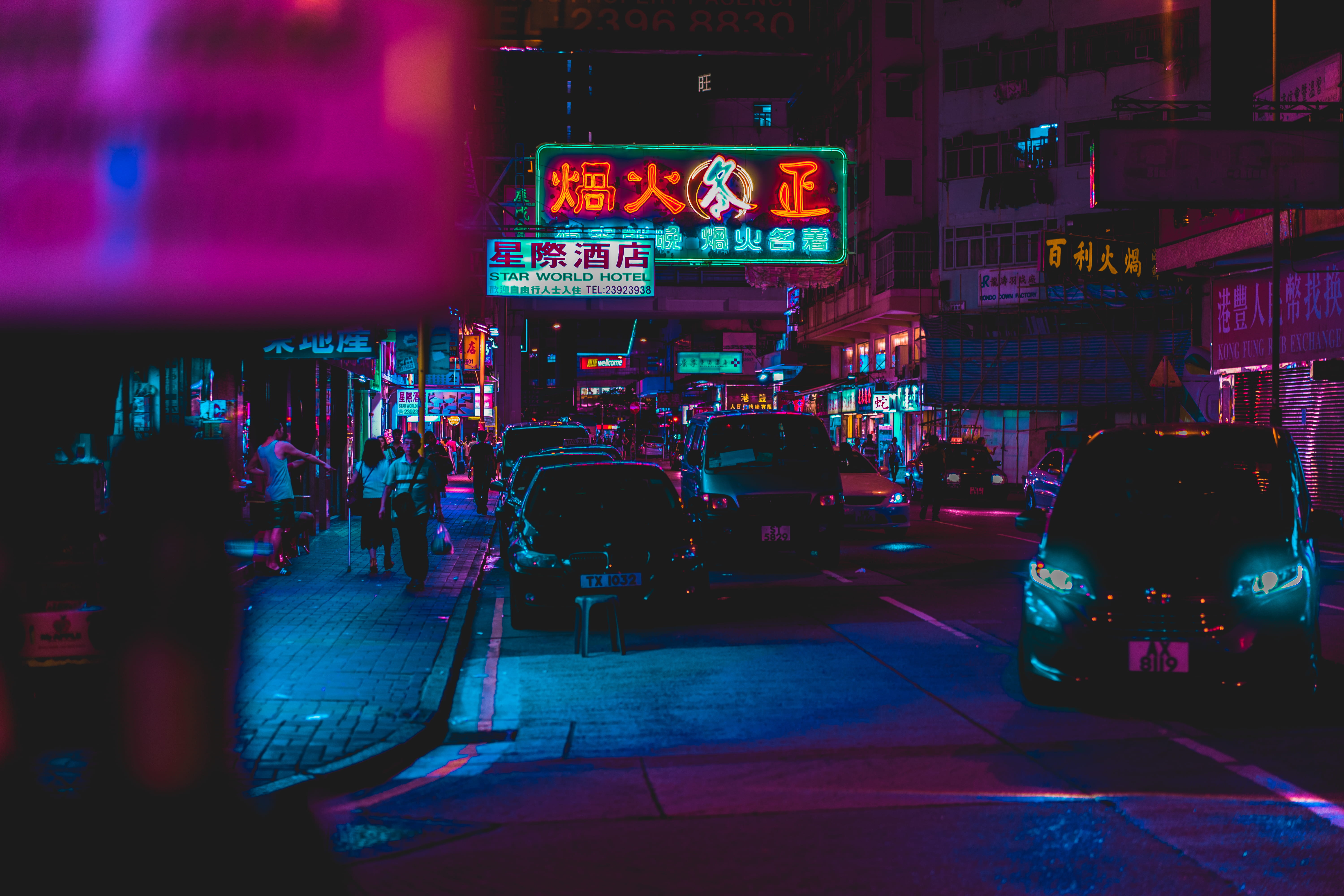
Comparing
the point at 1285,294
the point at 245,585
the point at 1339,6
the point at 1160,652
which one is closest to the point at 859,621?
the point at 1160,652

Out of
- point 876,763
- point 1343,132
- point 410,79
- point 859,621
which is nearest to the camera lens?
point 410,79

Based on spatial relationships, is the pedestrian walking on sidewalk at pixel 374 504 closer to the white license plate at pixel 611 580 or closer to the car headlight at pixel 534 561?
the car headlight at pixel 534 561

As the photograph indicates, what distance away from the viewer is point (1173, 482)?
905 centimetres

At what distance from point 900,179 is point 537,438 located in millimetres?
24652

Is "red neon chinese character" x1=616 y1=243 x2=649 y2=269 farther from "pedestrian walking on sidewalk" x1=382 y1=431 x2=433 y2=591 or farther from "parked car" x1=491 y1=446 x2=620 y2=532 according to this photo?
"pedestrian walking on sidewalk" x1=382 y1=431 x2=433 y2=591

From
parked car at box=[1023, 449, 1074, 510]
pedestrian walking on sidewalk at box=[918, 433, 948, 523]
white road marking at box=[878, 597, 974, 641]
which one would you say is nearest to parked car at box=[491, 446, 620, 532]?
white road marking at box=[878, 597, 974, 641]

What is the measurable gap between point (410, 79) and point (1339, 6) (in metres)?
30.3

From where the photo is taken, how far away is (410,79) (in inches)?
101

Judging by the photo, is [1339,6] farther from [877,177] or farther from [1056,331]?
[877,177]

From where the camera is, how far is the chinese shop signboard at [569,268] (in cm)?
2256

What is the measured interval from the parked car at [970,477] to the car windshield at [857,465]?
33.1ft

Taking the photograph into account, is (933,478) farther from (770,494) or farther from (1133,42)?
(1133,42)

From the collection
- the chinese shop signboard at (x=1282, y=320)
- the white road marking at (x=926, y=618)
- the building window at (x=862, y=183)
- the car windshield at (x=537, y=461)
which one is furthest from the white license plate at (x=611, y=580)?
the building window at (x=862, y=183)

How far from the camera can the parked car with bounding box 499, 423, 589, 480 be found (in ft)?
90.3
